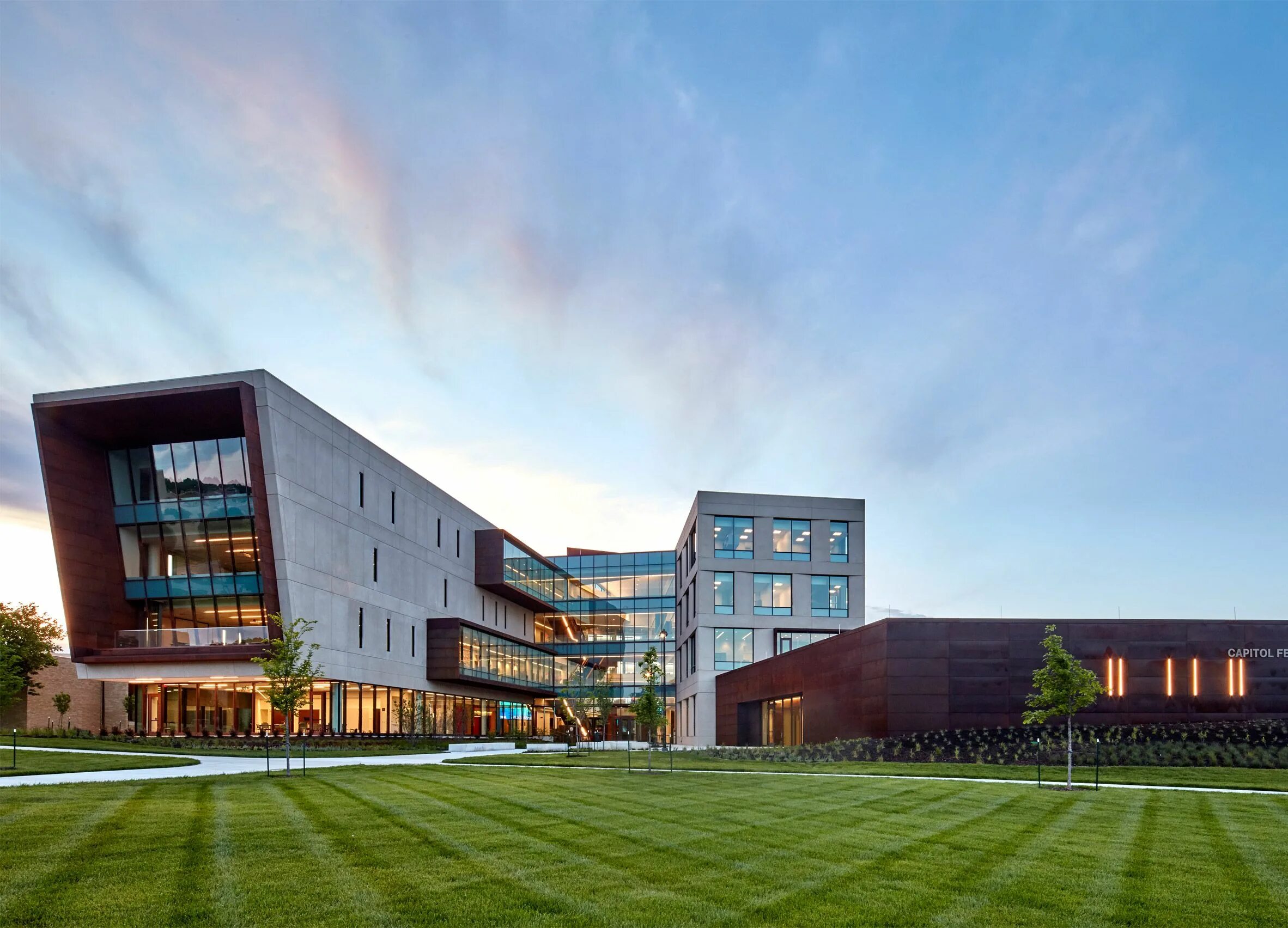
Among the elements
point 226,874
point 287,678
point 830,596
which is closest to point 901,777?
point 287,678

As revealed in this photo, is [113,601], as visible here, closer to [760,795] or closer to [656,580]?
[760,795]

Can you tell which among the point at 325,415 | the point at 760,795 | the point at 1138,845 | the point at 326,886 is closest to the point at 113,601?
the point at 325,415

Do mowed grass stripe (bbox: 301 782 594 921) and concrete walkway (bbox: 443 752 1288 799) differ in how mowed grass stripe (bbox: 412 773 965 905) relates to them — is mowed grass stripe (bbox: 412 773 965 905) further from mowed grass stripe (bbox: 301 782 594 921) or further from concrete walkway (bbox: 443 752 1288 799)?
concrete walkway (bbox: 443 752 1288 799)

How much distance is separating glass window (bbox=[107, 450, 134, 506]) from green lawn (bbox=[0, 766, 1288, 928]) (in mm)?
34308

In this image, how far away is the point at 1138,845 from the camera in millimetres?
12828

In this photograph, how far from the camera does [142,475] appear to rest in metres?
49.3

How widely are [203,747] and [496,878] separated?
1535 inches

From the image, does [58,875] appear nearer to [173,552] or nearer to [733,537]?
[173,552]

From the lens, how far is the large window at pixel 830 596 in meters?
68.8

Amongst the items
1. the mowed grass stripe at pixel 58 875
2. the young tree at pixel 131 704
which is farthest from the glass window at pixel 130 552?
the mowed grass stripe at pixel 58 875

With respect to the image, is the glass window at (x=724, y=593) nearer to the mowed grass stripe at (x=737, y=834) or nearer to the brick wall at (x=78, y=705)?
the brick wall at (x=78, y=705)

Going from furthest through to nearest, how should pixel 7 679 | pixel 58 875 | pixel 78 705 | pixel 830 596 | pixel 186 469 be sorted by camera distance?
pixel 830 596, pixel 78 705, pixel 186 469, pixel 7 679, pixel 58 875

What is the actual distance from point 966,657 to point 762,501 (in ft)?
109

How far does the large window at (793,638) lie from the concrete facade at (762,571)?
0.36 m
